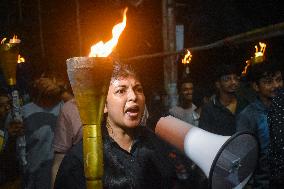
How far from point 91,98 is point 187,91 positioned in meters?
5.61

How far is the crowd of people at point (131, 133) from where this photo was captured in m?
2.46

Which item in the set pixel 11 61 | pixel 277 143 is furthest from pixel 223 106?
pixel 11 61

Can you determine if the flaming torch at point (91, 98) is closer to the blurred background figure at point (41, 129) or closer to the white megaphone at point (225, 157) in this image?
the white megaphone at point (225, 157)

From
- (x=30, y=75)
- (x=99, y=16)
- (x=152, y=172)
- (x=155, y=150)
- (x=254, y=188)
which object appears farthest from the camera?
(x=99, y=16)

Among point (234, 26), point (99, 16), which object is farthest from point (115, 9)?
point (234, 26)

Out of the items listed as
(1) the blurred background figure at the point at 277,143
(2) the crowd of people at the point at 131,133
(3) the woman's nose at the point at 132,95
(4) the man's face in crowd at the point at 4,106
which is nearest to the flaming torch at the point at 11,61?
(2) the crowd of people at the point at 131,133

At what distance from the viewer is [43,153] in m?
4.85

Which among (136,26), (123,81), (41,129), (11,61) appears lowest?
(41,129)

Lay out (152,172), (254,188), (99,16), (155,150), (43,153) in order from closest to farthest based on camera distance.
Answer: (152,172) < (155,150) < (254,188) < (43,153) < (99,16)

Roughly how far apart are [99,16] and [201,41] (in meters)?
3.47

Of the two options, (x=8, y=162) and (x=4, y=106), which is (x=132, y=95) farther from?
(x=4, y=106)

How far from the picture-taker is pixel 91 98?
1280 millimetres

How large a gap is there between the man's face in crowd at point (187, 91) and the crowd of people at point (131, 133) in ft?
0.07

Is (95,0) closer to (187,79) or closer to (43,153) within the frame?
(187,79)
